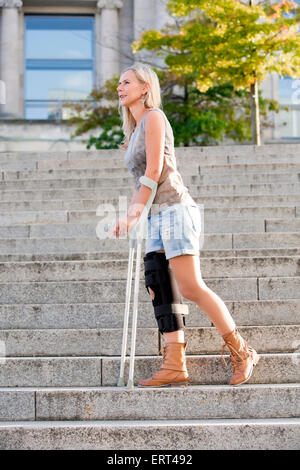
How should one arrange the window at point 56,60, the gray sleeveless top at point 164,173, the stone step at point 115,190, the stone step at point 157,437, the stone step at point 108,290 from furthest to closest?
the window at point 56,60 < the stone step at point 115,190 < the stone step at point 108,290 < the gray sleeveless top at point 164,173 < the stone step at point 157,437

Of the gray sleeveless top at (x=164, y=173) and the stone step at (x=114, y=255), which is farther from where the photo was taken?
the stone step at (x=114, y=255)

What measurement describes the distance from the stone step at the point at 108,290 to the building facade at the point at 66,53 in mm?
15341

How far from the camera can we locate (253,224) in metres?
7.16

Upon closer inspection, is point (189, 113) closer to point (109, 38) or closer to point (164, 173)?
point (109, 38)

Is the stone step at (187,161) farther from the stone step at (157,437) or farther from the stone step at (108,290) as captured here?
the stone step at (157,437)

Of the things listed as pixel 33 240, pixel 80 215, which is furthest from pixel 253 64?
pixel 33 240

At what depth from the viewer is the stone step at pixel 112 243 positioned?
6.70m

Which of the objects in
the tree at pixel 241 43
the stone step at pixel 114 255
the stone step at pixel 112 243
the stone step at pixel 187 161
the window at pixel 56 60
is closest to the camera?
the stone step at pixel 114 255

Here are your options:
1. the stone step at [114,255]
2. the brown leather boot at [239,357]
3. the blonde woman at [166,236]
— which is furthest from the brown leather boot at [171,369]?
the stone step at [114,255]

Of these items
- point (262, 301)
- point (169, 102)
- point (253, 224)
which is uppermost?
point (169, 102)

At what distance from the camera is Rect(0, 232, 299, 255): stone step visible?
670cm

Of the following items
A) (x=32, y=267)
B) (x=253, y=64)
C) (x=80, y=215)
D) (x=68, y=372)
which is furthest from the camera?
(x=253, y=64)

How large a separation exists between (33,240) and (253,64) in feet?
25.6
